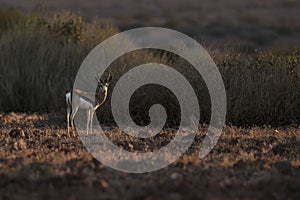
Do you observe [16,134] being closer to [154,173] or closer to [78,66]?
[154,173]

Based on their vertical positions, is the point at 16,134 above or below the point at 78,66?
above

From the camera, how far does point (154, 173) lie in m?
7.52

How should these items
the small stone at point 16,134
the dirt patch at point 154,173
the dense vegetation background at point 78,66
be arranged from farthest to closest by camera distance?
the dense vegetation background at point 78,66 → the small stone at point 16,134 → the dirt patch at point 154,173

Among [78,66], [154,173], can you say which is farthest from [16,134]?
[78,66]

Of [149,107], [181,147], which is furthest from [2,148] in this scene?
[149,107]

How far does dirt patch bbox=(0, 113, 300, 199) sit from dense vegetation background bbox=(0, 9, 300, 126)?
206 cm

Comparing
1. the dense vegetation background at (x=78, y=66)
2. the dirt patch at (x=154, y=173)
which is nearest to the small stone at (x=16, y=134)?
the dirt patch at (x=154, y=173)

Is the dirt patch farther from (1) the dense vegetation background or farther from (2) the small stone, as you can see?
(1) the dense vegetation background

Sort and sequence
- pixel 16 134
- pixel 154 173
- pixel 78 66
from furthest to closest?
pixel 78 66
pixel 16 134
pixel 154 173

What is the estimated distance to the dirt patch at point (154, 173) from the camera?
255 inches

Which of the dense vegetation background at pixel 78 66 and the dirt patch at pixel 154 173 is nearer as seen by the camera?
the dirt patch at pixel 154 173

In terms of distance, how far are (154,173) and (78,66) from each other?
7.65 meters

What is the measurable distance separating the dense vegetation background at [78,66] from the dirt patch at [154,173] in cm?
206

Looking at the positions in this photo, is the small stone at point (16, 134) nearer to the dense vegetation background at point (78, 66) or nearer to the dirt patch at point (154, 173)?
the dirt patch at point (154, 173)
